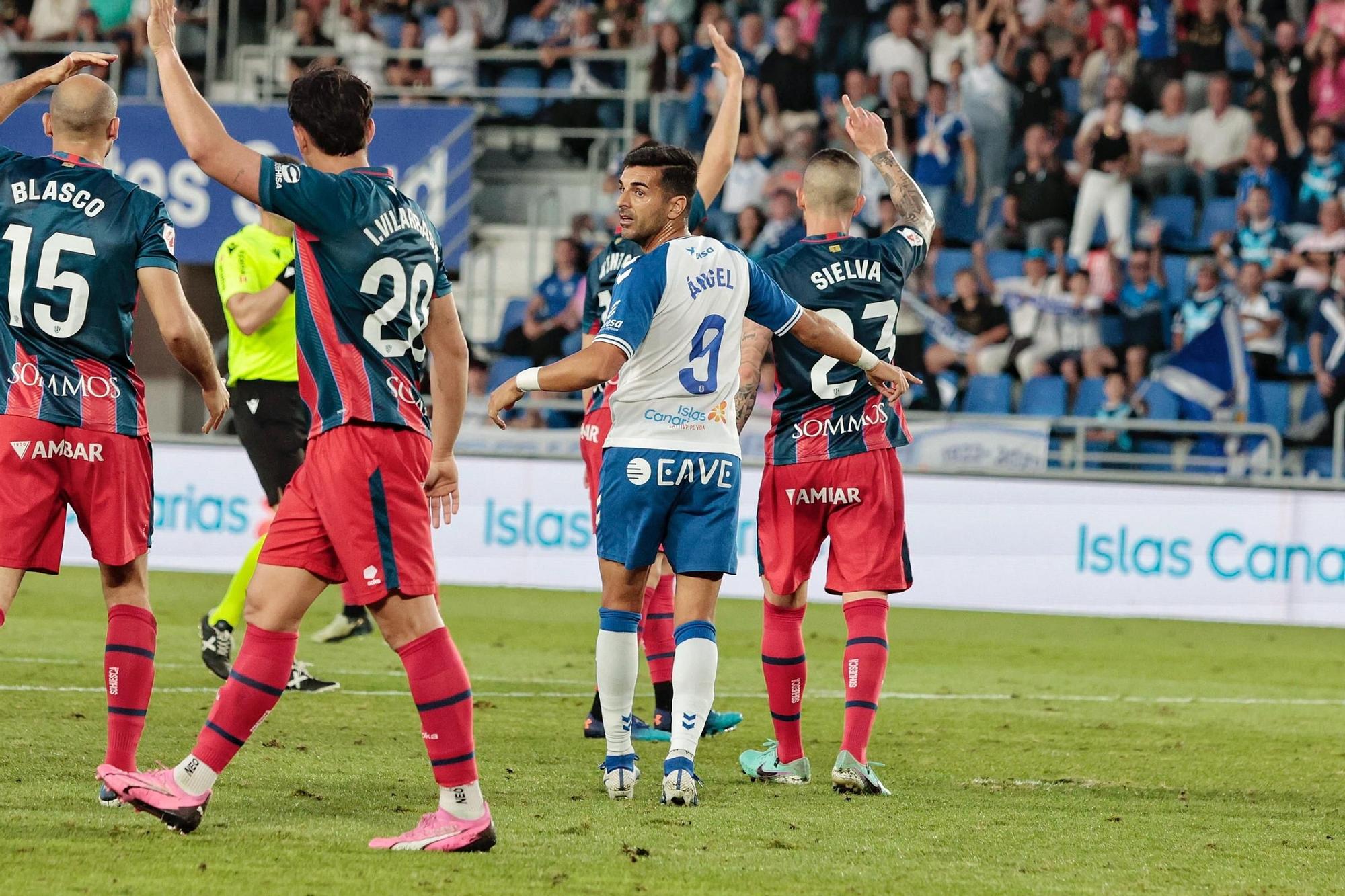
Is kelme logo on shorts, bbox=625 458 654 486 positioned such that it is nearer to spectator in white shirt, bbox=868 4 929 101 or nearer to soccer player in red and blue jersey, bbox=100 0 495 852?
soccer player in red and blue jersey, bbox=100 0 495 852

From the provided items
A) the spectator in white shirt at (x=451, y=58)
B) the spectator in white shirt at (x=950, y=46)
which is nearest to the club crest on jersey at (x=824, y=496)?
the spectator in white shirt at (x=950, y=46)

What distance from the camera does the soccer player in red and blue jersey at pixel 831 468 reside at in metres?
6.43

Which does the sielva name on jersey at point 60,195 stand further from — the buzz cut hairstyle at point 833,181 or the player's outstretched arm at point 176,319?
the buzz cut hairstyle at point 833,181

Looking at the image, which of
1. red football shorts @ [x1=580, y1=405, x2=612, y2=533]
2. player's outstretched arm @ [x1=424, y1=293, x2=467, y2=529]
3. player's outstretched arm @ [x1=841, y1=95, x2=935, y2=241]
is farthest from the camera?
red football shorts @ [x1=580, y1=405, x2=612, y2=533]

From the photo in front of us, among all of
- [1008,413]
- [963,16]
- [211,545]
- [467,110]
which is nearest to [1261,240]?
[1008,413]

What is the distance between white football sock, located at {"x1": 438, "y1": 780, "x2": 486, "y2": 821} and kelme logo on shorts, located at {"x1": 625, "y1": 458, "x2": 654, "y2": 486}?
1.25 meters

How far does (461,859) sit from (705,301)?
78.3 inches

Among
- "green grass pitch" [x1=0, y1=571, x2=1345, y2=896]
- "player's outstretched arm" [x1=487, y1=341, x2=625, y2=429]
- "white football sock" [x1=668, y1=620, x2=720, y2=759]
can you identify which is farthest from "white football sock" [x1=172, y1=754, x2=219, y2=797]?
"white football sock" [x1=668, y1=620, x2=720, y2=759]

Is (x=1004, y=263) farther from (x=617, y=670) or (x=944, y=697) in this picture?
(x=617, y=670)

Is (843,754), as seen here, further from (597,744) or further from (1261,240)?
(1261,240)

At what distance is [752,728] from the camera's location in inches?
309

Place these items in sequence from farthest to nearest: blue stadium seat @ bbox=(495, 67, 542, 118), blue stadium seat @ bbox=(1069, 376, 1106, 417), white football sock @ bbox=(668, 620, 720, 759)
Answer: blue stadium seat @ bbox=(495, 67, 542, 118) < blue stadium seat @ bbox=(1069, 376, 1106, 417) < white football sock @ bbox=(668, 620, 720, 759)

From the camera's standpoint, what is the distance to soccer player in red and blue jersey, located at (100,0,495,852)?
192 inches

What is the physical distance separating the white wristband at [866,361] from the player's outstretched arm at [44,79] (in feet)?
8.64
